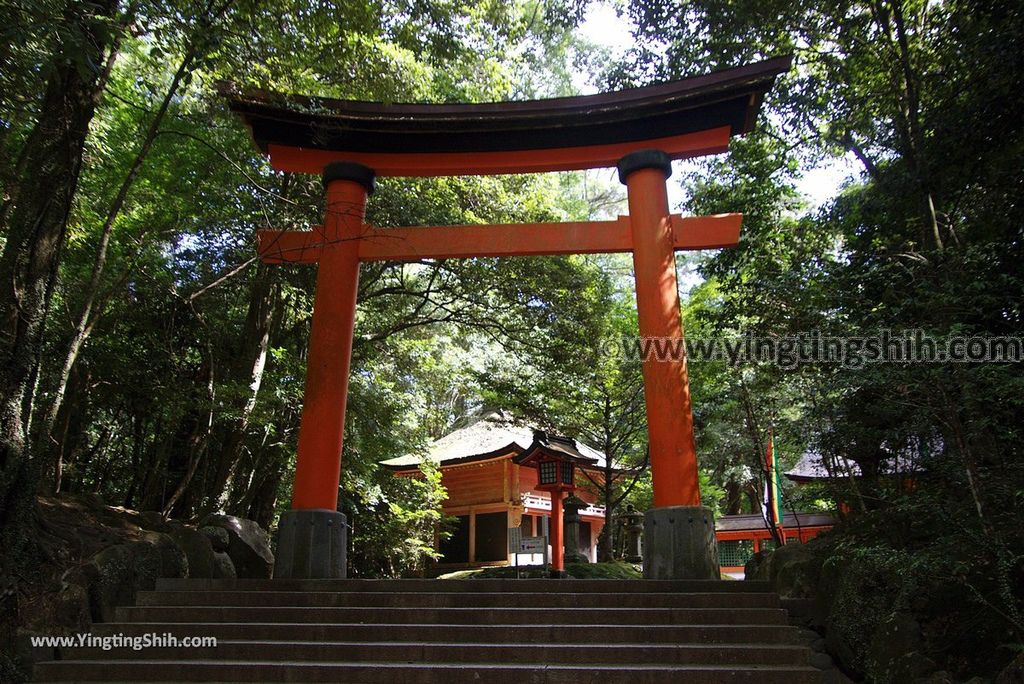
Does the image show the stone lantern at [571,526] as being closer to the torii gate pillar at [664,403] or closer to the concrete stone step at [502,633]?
the torii gate pillar at [664,403]

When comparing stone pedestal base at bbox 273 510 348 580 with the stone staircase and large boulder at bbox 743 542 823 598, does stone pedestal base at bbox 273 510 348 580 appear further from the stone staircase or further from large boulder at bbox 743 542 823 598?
large boulder at bbox 743 542 823 598

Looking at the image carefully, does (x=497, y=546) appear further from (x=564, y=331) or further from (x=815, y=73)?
(x=815, y=73)

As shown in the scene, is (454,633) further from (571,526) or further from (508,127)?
(571,526)

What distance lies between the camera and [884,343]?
4453mm

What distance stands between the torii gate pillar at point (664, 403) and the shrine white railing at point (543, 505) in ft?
33.0

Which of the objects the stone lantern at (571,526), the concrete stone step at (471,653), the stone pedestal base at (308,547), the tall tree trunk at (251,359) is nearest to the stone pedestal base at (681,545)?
the concrete stone step at (471,653)

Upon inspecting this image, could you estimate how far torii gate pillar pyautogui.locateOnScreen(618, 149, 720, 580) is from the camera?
5273 millimetres

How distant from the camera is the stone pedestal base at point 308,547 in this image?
552cm

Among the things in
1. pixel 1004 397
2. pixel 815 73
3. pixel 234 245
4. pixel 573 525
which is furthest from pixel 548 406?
pixel 1004 397

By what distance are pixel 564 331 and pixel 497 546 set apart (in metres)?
8.58

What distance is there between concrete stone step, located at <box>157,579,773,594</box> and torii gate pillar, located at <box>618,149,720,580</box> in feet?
1.63

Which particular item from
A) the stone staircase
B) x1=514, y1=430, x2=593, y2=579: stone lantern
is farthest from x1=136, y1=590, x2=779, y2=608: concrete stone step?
x1=514, y1=430, x2=593, y2=579: stone lantern

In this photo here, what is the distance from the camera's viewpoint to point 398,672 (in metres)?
3.54

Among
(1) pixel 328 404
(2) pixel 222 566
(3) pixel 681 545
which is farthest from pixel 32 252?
(3) pixel 681 545
